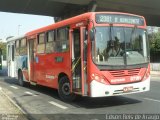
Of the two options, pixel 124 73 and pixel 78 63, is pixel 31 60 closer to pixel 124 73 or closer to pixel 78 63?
pixel 78 63

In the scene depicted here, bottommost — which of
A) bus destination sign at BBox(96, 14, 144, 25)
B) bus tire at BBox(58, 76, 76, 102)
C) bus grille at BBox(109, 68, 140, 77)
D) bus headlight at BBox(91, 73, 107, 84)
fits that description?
bus tire at BBox(58, 76, 76, 102)

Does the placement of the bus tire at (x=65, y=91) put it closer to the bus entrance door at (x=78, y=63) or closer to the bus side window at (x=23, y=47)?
the bus entrance door at (x=78, y=63)

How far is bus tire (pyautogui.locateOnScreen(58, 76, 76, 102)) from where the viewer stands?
13352 mm

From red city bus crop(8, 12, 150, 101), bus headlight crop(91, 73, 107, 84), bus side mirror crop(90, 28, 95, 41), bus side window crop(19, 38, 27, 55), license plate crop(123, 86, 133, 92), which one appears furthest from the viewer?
bus side window crop(19, 38, 27, 55)

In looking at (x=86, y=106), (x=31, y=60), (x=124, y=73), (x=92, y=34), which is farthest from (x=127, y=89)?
(x=31, y=60)

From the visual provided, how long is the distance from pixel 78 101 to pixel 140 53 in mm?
3068

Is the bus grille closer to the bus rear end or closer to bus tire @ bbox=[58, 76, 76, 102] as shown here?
the bus rear end

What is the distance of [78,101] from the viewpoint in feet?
44.8

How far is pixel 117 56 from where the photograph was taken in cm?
1179

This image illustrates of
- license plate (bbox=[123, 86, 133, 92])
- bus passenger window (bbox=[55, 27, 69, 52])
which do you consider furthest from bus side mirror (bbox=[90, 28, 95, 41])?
bus passenger window (bbox=[55, 27, 69, 52])

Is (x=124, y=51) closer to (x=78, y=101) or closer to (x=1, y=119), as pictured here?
(x=78, y=101)

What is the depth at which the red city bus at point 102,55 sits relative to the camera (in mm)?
11477

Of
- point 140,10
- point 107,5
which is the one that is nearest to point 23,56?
point 107,5

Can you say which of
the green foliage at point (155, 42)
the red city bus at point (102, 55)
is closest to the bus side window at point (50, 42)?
the red city bus at point (102, 55)
